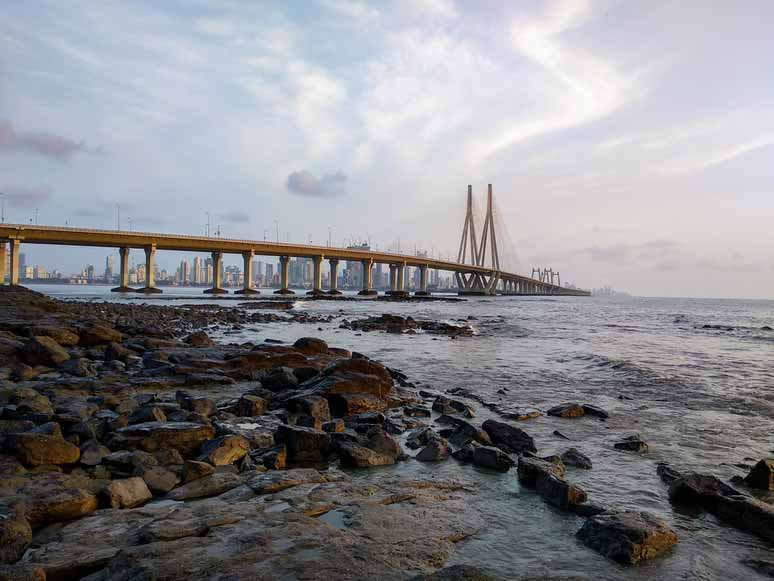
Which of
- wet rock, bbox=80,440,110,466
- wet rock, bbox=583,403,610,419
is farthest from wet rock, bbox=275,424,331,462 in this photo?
wet rock, bbox=583,403,610,419

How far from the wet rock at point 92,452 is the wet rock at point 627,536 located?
18.3 feet

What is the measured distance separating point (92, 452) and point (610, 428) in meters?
8.35

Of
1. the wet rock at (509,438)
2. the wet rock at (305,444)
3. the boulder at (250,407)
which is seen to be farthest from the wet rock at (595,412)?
the boulder at (250,407)

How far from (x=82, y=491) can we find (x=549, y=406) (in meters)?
8.85

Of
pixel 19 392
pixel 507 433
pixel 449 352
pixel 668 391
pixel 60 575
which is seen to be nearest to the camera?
pixel 60 575

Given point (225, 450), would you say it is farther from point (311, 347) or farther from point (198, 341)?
point (198, 341)

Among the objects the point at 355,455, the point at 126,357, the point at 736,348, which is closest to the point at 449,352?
the point at 126,357

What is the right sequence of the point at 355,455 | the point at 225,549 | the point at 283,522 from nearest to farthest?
the point at 225,549
the point at 283,522
the point at 355,455

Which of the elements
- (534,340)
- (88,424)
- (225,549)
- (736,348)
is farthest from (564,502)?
(736,348)

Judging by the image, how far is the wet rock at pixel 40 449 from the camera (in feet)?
18.5

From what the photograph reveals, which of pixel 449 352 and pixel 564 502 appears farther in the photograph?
pixel 449 352

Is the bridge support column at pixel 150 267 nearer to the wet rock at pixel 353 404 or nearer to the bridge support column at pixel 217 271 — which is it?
the bridge support column at pixel 217 271

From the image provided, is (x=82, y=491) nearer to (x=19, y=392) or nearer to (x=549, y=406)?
(x=19, y=392)

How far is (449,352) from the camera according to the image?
19.9 metres
